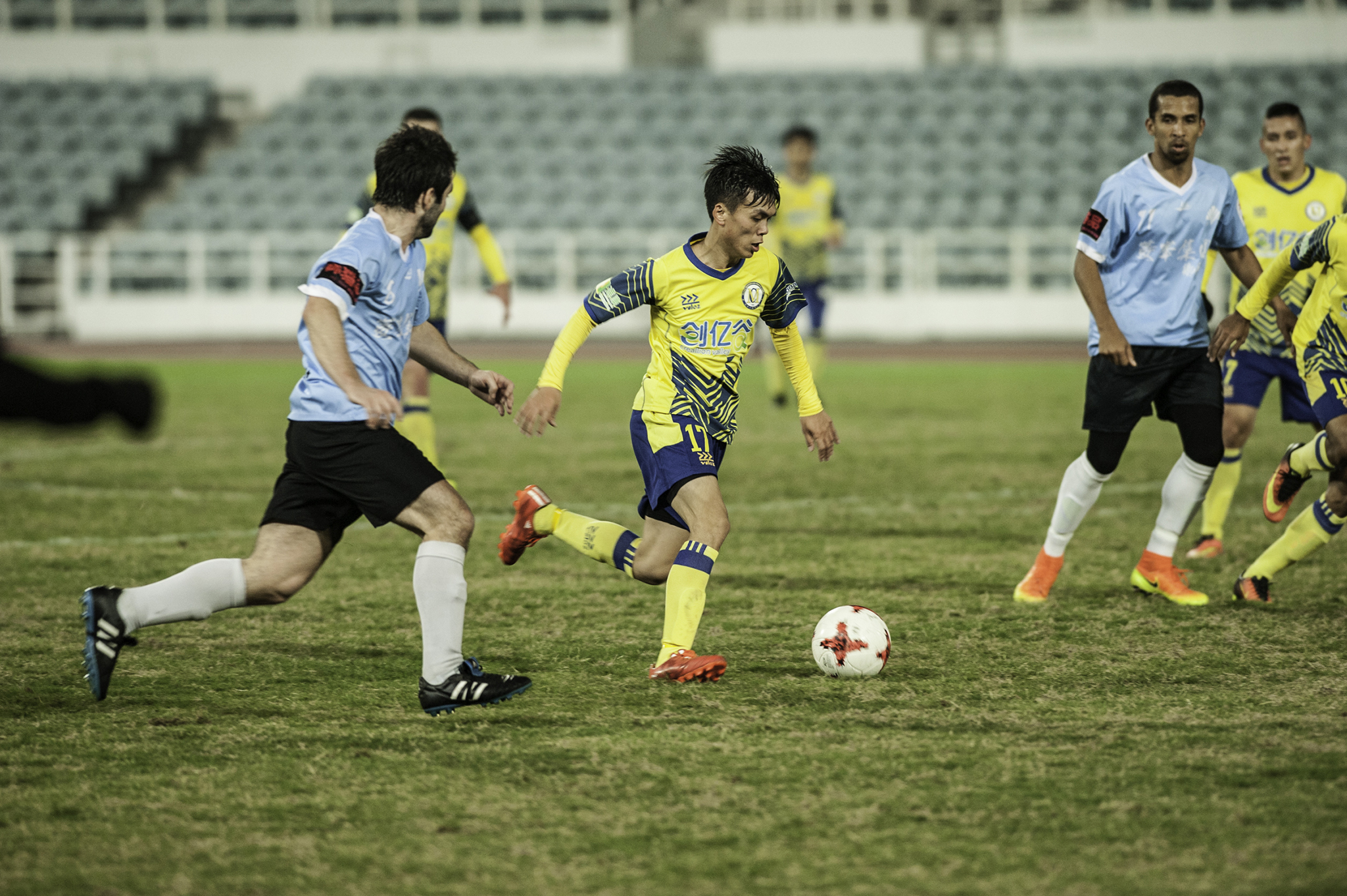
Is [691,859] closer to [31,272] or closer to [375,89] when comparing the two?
[31,272]

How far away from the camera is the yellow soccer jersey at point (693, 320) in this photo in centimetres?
476

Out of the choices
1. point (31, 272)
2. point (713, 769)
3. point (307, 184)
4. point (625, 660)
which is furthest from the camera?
point (307, 184)

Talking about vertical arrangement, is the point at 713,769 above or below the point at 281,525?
below

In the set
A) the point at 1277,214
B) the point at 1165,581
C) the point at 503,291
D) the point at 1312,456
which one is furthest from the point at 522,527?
the point at 1277,214

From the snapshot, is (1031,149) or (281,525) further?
(1031,149)

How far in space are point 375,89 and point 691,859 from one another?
84.3 ft

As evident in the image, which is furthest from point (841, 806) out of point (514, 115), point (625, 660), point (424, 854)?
point (514, 115)

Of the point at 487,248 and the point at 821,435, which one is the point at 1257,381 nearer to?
the point at 821,435

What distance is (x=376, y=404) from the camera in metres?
3.88

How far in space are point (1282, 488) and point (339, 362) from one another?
3.98m

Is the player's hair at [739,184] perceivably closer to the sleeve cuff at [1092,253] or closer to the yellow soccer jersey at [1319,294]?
the sleeve cuff at [1092,253]

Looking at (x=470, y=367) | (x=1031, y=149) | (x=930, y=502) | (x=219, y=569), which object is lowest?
(x=930, y=502)

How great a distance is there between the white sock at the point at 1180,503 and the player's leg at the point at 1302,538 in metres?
0.32

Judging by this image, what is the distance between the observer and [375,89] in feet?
88.3
